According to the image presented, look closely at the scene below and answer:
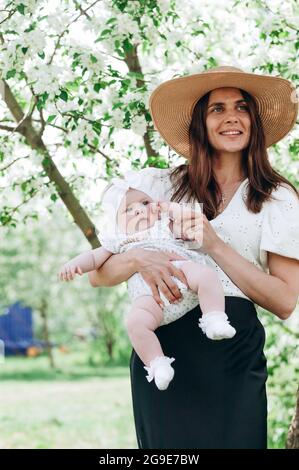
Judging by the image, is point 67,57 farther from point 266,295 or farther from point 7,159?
point 266,295

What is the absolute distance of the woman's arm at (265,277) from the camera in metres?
2.95

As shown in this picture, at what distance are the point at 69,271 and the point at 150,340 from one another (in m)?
0.41

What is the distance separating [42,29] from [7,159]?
3.58 ft

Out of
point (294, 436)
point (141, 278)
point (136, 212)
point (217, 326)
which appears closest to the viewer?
point (217, 326)

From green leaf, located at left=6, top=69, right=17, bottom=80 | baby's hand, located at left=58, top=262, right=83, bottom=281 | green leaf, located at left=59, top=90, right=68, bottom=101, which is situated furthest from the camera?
green leaf, located at left=6, top=69, right=17, bottom=80

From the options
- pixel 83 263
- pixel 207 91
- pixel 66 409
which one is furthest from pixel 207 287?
pixel 66 409

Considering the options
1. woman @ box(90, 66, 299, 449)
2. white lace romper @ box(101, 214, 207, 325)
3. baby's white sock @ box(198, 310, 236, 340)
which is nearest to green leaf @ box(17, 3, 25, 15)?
woman @ box(90, 66, 299, 449)

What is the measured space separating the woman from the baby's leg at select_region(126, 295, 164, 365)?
0.07 metres

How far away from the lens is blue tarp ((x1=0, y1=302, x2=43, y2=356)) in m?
24.7

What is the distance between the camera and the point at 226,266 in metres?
2.95

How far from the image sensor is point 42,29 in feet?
13.7

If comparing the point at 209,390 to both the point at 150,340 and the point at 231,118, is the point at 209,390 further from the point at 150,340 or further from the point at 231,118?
the point at 231,118

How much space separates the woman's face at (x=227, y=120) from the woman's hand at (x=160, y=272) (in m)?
0.44

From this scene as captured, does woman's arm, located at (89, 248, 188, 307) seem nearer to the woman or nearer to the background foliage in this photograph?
the woman
